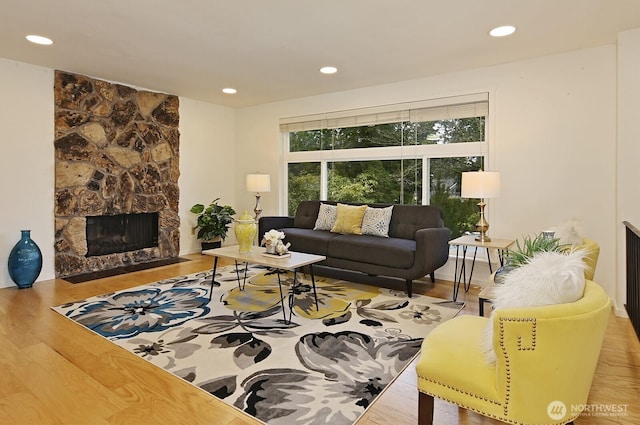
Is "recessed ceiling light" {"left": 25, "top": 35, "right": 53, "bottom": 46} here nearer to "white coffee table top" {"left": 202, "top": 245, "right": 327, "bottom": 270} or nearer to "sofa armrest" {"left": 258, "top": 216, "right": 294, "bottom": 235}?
"white coffee table top" {"left": 202, "top": 245, "right": 327, "bottom": 270}

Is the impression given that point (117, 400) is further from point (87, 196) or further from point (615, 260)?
point (615, 260)

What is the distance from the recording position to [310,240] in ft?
13.9

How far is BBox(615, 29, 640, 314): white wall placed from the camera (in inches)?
120

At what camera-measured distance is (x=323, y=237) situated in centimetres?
417

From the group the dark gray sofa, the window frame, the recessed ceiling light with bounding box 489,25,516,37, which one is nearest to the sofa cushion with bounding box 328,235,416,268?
the dark gray sofa

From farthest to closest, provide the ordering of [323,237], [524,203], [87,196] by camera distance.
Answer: [87,196]
[323,237]
[524,203]

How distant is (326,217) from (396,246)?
1280 mm

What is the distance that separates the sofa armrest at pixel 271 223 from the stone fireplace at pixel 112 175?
60.8 inches

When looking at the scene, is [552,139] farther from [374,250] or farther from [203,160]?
[203,160]

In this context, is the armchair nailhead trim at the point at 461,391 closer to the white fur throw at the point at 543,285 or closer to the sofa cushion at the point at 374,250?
the white fur throw at the point at 543,285

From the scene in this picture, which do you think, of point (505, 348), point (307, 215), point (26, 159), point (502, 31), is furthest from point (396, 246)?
point (26, 159)

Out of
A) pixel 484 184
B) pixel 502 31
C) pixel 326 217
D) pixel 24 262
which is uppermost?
Answer: pixel 502 31

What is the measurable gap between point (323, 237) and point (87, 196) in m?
2.98

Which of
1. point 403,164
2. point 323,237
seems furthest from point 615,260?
point 323,237
